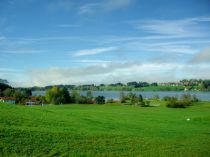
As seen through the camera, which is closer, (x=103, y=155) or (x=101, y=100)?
(x=103, y=155)

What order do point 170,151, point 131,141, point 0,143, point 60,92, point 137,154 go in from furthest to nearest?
1. point 60,92
2. point 131,141
3. point 170,151
4. point 137,154
5. point 0,143

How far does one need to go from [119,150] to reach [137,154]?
947 millimetres

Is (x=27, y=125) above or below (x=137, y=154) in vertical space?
above

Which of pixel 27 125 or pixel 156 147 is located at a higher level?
pixel 27 125

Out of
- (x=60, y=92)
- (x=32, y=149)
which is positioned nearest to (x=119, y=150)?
(x=32, y=149)

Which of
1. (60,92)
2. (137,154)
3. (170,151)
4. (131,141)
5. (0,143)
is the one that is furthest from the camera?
(60,92)

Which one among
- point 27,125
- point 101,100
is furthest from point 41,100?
point 27,125

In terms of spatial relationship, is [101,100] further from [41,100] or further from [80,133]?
[80,133]

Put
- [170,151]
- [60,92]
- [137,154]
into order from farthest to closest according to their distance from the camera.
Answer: [60,92], [170,151], [137,154]

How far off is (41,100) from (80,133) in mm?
89178

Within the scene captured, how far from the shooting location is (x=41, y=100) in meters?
108

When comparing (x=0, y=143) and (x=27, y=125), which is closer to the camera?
(x=0, y=143)

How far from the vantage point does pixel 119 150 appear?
18.2m

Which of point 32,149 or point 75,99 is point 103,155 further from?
point 75,99
